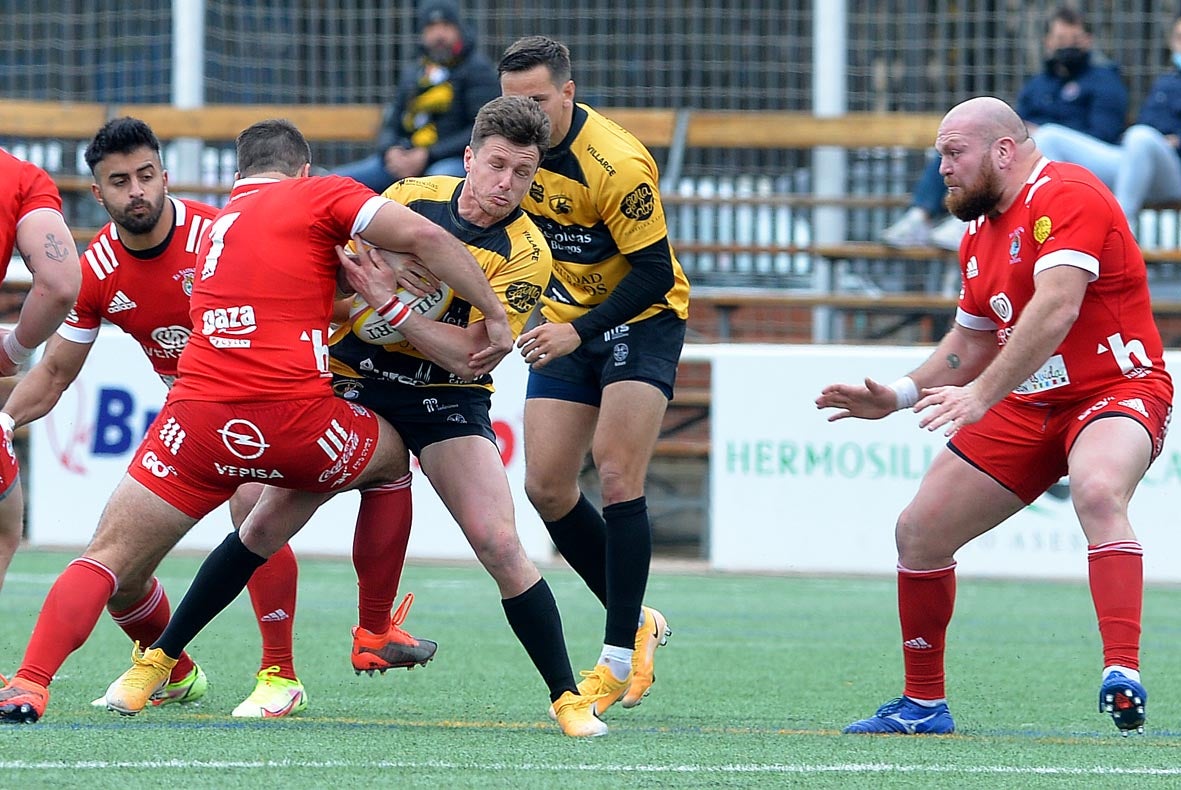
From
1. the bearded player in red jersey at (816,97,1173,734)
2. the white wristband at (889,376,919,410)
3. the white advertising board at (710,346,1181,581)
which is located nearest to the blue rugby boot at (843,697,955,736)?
the bearded player in red jersey at (816,97,1173,734)

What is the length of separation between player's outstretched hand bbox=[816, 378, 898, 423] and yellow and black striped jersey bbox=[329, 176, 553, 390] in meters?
0.93

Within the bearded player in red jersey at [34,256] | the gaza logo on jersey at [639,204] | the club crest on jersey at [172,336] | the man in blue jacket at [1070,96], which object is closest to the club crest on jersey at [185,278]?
the club crest on jersey at [172,336]

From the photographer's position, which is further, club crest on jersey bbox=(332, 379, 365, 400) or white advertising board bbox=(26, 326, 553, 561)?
white advertising board bbox=(26, 326, 553, 561)

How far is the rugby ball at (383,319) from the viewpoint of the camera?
5.20 meters

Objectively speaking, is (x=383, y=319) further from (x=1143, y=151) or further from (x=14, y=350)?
(x=1143, y=151)

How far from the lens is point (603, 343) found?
611 cm

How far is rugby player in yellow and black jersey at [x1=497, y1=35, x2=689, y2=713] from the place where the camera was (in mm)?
5805

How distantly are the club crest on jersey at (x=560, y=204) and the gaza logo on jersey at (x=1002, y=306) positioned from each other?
139 centimetres

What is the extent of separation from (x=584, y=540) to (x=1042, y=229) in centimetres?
197

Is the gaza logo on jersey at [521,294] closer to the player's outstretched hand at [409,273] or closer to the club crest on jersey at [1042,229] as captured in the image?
the player's outstretched hand at [409,273]

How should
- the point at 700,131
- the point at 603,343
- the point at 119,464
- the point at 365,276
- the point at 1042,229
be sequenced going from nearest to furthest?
the point at 365,276, the point at 1042,229, the point at 603,343, the point at 119,464, the point at 700,131

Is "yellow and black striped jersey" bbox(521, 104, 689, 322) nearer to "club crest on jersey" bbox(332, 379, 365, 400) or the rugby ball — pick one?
the rugby ball

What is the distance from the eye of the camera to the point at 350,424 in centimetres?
514

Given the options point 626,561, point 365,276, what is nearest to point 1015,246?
point 626,561
